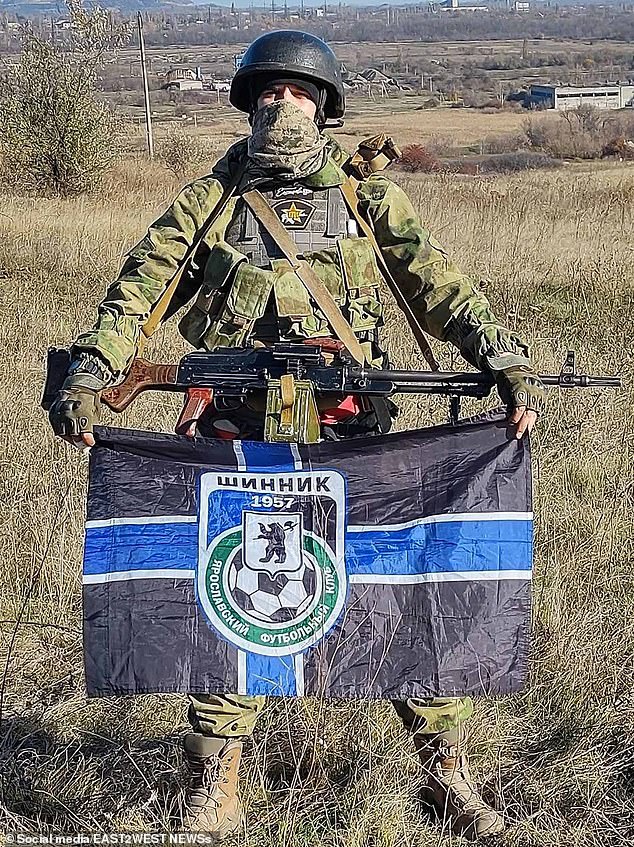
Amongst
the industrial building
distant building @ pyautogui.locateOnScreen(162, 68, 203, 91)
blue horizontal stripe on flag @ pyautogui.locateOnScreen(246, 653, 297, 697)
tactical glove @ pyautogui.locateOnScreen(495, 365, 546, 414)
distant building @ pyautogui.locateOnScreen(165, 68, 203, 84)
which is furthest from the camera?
distant building @ pyautogui.locateOnScreen(165, 68, 203, 84)

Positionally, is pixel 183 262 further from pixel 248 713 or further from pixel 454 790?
pixel 454 790

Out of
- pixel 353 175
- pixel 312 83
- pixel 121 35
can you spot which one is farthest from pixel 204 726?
Result: pixel 121 35

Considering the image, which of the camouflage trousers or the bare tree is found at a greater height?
the bare tree

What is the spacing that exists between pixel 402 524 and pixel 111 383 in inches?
36.6

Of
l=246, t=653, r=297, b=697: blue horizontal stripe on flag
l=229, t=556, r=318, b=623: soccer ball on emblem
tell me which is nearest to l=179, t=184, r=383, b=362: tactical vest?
l=229, t=556, r=318, b=623: soccer ball on emblem

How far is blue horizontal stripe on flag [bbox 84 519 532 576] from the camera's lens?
9.77 ft

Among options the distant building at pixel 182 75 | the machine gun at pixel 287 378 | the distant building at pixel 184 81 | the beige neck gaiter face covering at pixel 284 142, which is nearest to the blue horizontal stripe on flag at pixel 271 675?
the machine gun at pixel 287 378

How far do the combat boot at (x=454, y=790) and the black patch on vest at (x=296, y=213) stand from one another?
1.57 metres

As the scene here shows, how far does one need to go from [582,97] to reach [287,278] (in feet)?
259

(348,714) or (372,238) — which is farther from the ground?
(372,238)

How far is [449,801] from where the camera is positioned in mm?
3096

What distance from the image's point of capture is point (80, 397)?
2883 millimetres

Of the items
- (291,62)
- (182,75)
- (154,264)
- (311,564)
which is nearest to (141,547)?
(311,564)

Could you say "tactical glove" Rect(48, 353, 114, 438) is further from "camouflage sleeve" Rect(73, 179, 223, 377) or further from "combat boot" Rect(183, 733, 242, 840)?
"combat boot" Rect(183, 733, 242, 840)
